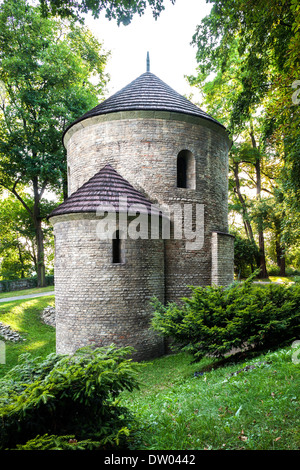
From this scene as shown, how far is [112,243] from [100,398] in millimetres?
5820

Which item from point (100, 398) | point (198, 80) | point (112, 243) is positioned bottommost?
point (100, 398)

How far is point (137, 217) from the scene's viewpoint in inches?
340

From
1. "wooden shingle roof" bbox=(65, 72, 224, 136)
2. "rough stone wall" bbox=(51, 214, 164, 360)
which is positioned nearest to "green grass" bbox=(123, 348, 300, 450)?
"rough stone wall" bbox=(51, 214, 164, 360)

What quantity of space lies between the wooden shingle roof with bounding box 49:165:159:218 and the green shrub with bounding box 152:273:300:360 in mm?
3499

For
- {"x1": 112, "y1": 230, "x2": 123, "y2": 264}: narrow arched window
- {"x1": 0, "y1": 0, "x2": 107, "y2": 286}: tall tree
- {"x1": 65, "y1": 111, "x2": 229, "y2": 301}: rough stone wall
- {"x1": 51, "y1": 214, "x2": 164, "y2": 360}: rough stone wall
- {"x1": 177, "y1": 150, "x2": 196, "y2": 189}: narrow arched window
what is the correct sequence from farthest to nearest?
{"x1": 0, "y1": 0, "x2": 107, "y2": 286}: tall tree → {"x1": 177, "y1": 150, "x2": 196, "y2": 189}: narrow arched window → {"x1": 65, "y1": 111, "x2": 229, "y2": 301}: rough stone wall → {"x1": 112, "y1": 230, "x2": 123, "y2": 264}: narrow arched window → {"x1": 51, "y1": 214, "x2": 164, "y2": 360}: rough stone wall

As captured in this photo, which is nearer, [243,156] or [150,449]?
[150,449]

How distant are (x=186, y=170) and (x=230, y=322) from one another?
6567 mm

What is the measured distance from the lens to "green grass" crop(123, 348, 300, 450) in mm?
2959

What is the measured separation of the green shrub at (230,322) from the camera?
5.87 m

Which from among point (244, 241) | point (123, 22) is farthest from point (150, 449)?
point (244, 241)

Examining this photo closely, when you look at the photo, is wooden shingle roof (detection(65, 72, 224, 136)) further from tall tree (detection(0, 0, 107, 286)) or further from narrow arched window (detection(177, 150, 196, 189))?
tall tree (detection(0, 0, 107, 286))

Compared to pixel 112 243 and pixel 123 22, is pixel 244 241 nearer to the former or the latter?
pixel 112 243

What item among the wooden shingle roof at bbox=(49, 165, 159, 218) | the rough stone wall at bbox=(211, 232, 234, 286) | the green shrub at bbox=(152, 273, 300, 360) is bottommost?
the green shrub at bbox=(152, 273, 300, 360)

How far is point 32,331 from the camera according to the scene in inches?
516
